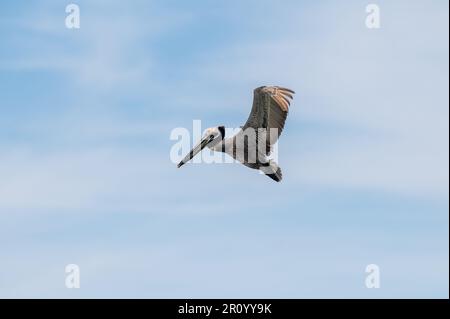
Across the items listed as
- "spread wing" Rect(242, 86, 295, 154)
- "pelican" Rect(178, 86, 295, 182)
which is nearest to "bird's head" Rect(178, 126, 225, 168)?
"pelican" Rect(178, 86, 295, 182)

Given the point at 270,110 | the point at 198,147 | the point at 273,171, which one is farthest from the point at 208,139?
the point at 270,110

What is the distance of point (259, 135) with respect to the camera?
1177 inches

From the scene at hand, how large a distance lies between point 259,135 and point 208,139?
2656mm

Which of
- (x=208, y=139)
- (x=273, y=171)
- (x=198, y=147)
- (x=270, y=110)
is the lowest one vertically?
(x=273, y=171)

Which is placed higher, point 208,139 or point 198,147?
point 208,139

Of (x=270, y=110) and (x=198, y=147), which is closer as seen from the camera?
(x=270, y=110)

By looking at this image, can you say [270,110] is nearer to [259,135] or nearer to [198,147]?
[259,135]

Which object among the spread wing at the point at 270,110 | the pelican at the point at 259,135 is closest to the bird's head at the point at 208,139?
the pelican at the point at 259,135

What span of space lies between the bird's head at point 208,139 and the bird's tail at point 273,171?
7.36 ft

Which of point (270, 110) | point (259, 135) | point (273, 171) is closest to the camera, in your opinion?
point (270, 110)

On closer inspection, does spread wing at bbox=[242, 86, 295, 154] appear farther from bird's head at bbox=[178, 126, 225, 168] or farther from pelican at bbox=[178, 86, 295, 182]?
bird's head at bbox=[178, 126, 225, 168]
